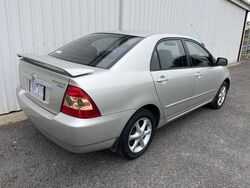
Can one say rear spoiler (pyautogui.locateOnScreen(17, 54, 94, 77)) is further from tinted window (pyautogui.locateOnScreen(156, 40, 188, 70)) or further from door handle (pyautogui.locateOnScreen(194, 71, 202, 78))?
door handle (pyautogui.locateOnScreen(194, 71, 202, 78))

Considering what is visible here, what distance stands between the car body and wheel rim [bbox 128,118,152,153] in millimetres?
178

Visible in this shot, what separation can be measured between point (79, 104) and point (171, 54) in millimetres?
1655

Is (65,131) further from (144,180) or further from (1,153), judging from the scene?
(1,153)

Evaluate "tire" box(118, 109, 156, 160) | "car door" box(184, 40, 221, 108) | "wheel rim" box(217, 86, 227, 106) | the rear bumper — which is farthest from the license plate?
"wheel rim" box(217, 86, 227, 106)

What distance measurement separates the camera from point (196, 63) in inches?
134

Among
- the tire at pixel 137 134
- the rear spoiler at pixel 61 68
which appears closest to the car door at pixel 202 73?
the tire at pixel 137 134

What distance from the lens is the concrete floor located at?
2.18 metres

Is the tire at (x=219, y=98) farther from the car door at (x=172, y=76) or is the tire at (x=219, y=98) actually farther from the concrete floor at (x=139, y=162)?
the car door at (x=172, y=76)

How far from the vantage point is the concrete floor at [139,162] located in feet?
7.16

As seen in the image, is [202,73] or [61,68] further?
[202,73]

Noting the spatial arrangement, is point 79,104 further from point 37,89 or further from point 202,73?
point 202,73

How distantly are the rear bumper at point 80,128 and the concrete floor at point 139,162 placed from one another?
40 centimetres

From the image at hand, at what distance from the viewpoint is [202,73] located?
3.44 m

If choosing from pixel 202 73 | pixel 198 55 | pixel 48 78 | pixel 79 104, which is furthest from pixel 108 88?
pixel 198 55
